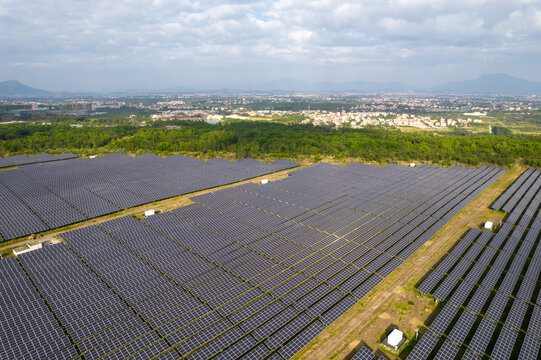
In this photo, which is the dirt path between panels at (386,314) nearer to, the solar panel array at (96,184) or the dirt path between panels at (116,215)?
the dirt path between panels at (116,215)

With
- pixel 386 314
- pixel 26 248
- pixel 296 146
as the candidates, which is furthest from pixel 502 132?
pixel 26 248

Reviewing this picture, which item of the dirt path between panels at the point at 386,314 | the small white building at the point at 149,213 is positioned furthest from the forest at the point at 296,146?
the dirt path between panels at the point at 386,314

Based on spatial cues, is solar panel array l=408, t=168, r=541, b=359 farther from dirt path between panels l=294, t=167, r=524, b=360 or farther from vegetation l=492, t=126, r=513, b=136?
vegetation l=492, t=126, r=513, b=136

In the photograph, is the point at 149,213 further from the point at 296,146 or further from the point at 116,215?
the point at 296,146

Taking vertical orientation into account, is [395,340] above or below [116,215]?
below

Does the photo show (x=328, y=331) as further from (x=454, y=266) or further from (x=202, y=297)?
(x=454, y=266)

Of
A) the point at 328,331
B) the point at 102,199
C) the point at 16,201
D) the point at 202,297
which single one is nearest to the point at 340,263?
the point at 328,331
